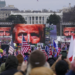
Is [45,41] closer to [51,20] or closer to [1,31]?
[1,31]

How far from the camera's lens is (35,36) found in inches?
1507

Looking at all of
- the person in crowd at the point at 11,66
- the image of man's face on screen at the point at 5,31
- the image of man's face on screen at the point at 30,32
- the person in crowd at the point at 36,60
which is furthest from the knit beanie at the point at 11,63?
the image of man's face on screen at the point at 5,31

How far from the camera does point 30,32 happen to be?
39094 millimetres

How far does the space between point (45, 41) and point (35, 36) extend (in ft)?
4.56

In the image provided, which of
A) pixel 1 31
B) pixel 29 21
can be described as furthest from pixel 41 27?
pixel 29 21

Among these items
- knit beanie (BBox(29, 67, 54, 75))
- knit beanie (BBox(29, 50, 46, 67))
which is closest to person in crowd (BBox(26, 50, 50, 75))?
knit beanie (BBox(29, 50, 46, 67))

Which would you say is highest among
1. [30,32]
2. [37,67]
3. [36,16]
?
[37,67]

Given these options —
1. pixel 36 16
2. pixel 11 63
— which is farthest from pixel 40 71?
pixel 36 16

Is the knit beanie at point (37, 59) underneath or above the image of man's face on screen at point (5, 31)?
above

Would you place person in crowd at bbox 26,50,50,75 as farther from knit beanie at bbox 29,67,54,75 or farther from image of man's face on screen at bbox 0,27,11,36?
image of man's face on screen at bbox 0,27,11,36

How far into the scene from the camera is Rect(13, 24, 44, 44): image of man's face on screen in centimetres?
3799

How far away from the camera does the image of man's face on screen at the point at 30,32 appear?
125ft

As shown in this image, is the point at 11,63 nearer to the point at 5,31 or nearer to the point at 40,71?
the point at 40,71

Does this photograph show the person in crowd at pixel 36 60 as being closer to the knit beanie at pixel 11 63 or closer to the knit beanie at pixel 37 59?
the knit beanie at pixel 37 59
